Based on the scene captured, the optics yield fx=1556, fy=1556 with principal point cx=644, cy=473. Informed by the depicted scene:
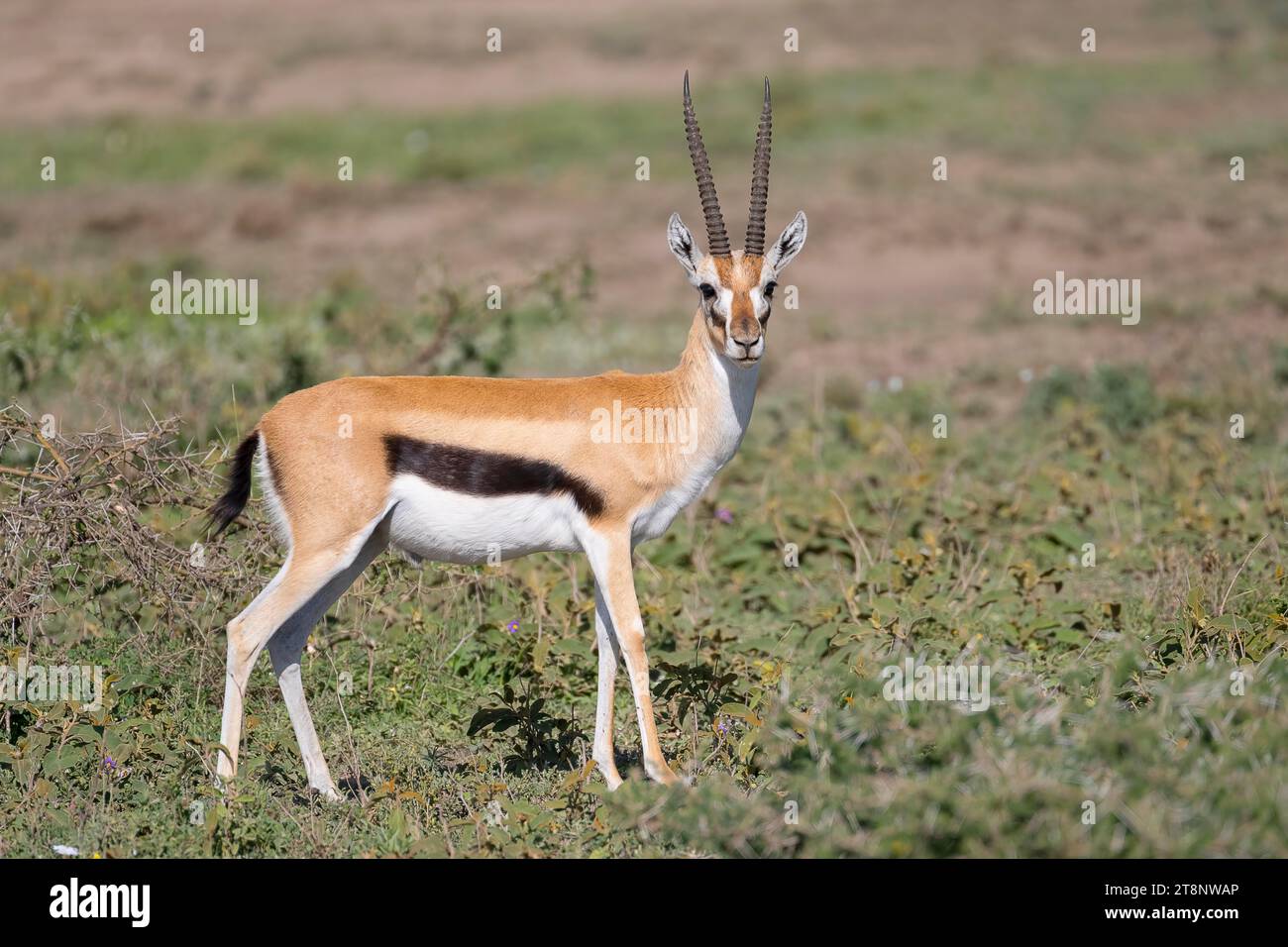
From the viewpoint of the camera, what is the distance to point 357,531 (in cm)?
552

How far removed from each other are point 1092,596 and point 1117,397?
3310 millimetres

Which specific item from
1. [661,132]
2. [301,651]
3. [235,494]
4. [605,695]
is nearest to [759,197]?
[605,695]

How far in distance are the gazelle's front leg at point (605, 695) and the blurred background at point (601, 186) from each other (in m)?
3.86

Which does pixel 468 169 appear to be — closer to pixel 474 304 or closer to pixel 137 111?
pixel 137 111

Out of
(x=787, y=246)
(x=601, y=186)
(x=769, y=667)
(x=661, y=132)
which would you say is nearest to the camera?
(x=787, y=246)

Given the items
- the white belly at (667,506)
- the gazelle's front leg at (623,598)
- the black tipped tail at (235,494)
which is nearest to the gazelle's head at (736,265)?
the white belly at (667,506)

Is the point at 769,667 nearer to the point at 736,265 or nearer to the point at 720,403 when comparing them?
the point at 720,403

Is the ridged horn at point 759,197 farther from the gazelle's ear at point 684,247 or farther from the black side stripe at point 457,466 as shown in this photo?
the black side stripe at point 457,466

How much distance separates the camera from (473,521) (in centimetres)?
559

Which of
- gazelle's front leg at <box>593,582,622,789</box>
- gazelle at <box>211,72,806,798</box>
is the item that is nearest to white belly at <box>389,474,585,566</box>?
gazelle at <box>211,72,806,798</box>

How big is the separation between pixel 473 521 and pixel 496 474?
19 cm

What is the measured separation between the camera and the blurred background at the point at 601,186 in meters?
11.5

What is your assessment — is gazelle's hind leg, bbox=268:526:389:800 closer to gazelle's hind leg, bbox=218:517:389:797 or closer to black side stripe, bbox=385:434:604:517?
gazelle's hind leg, bbox=218:517:389:797

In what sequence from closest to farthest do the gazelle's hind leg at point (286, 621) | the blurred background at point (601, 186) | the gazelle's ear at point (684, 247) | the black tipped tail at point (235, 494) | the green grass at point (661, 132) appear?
the gazelle's hind leg at point (286, 621) < the black tipped tail at point (235, 494) < the gazelle's ear at point (684, 247) < the blurred background at point (601, 186) < the green grass at point (661, 132)
